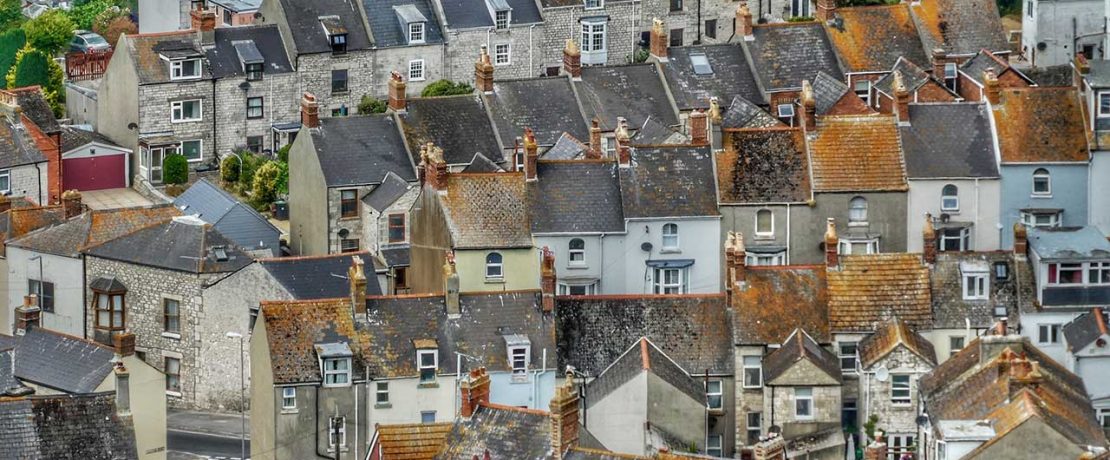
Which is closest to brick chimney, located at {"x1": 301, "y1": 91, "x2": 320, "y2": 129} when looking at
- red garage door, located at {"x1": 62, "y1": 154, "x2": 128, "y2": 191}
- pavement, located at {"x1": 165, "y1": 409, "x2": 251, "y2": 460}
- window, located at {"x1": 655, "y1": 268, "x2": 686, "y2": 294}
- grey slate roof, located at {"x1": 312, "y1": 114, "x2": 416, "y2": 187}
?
grey slate roof, located at {"x1": 312, "y1": 114, "x2": 416, "y2": 187}

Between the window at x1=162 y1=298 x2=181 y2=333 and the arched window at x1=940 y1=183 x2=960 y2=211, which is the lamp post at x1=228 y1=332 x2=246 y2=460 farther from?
the arched window at x1=940 y1=183 x2=960 y2=211

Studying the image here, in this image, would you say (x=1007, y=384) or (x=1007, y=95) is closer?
(x=1007, y=384)

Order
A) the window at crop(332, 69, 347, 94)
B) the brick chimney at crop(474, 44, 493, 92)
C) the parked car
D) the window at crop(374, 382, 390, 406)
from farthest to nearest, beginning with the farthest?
the parked car → the window at crop(332, 69, 347, 94) → the brick chimney at crop(474, 44, 493, 92) → the window at crop(374, 382, 390, 406)

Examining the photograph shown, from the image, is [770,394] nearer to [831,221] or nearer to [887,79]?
[831,221]

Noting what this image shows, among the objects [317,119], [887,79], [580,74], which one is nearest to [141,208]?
[317,119]

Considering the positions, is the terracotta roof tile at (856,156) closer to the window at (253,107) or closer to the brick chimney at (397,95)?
the brick chimney at (397,95)

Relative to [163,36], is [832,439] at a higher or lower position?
lower

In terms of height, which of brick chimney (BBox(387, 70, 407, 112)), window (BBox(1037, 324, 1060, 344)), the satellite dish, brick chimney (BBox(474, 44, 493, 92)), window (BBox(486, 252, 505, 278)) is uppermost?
brick chimney (BBox(474, 44, 493, 92))
